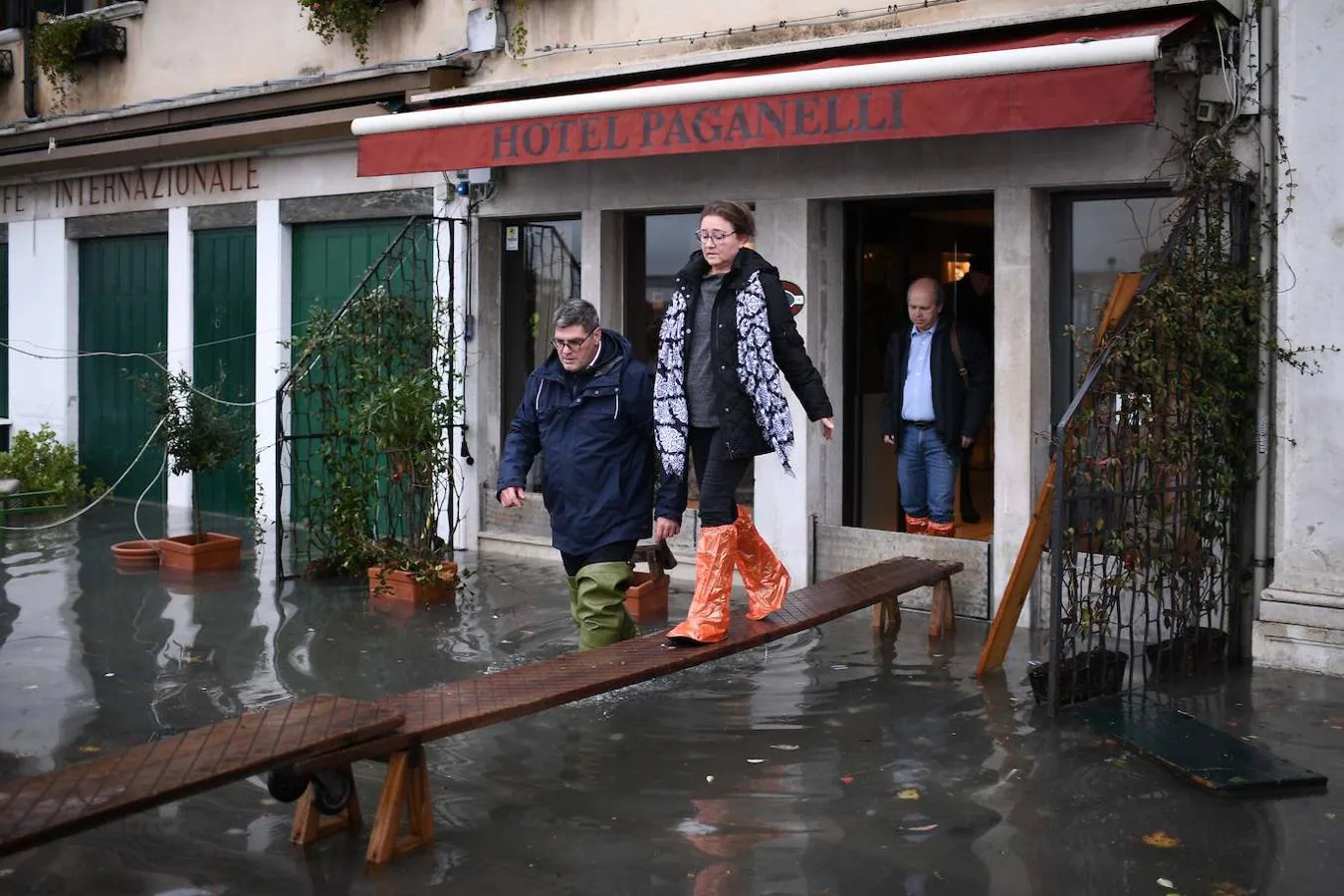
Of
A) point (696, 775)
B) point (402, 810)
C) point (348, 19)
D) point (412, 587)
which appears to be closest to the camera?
point (402, 810)

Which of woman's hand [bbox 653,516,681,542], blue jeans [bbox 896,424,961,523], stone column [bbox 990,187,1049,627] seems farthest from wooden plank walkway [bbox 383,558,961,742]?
blue jeans [bbox 896,424,961,523]

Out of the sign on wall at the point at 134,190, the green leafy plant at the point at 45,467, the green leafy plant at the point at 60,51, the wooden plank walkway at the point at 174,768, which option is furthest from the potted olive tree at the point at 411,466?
the green leafy plant at the point at 60,51

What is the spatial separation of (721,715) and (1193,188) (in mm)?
3361

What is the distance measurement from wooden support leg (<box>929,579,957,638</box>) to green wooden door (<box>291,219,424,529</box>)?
5.45 meters

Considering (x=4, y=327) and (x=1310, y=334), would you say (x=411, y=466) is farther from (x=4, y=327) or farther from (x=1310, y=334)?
(x=4, y=327)

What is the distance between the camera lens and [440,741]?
641 cm

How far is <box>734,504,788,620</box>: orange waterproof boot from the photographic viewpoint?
22.6 feet

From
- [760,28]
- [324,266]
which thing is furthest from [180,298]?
[760,28]

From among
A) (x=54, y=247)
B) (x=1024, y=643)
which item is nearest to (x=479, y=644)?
(x=1024, y=643)

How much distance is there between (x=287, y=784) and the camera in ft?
15.9

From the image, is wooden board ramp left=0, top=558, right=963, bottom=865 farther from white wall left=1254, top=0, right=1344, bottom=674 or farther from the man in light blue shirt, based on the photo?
the man in light blue shirt

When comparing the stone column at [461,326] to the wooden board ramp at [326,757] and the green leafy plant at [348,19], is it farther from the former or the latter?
the wooden board ramp at [326,757]

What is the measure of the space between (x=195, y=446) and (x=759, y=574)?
4.88 m

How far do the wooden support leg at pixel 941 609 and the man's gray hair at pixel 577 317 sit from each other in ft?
9.05
